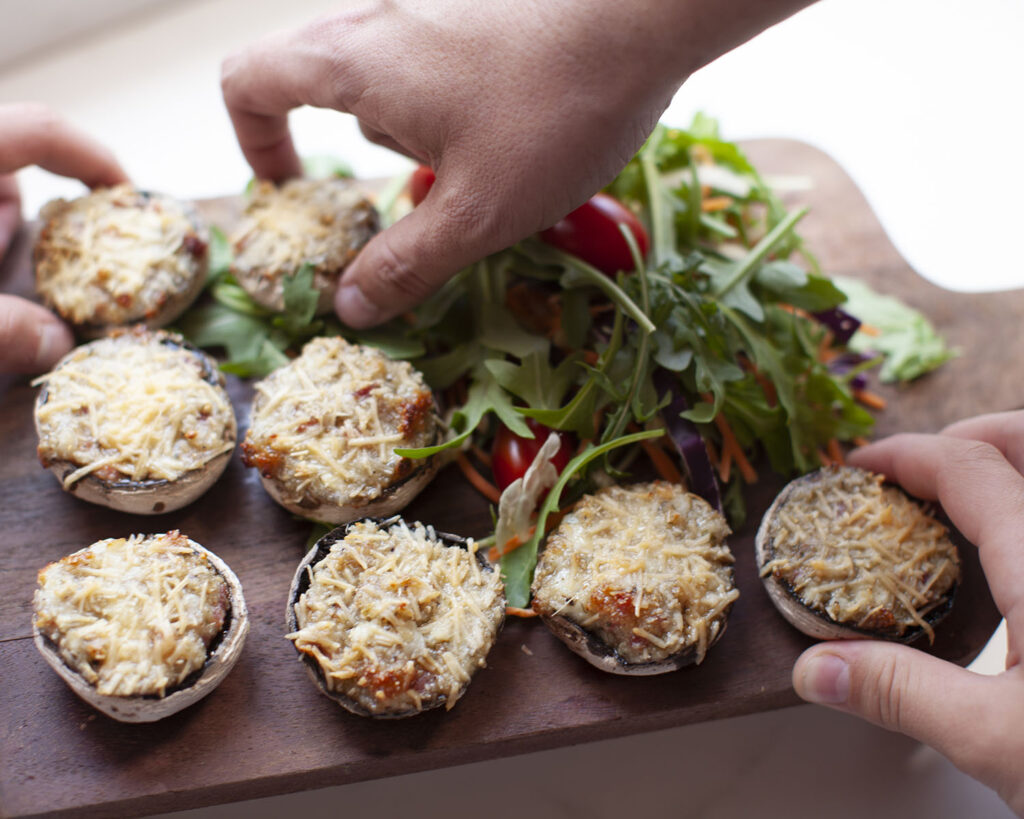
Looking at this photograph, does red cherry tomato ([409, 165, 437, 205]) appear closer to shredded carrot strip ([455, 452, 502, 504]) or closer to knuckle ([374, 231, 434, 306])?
knuckle ([374, 231, 434, 306])

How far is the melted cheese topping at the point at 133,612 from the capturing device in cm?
227

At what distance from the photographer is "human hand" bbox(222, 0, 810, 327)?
229 centimetres

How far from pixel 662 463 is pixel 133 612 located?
1.78 m

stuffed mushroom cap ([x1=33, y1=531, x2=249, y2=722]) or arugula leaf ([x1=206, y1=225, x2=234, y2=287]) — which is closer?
stuffed mushroom cap ([x1=33, y1=531, x2=249, y2=722])

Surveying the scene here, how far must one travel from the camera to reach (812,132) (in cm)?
511

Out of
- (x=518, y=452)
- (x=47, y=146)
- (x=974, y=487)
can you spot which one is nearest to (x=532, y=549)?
(x=518, y=452)

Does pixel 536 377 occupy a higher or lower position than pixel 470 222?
lower

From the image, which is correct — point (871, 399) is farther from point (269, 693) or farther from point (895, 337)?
point (269, 693)

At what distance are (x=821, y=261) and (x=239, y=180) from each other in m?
3.01

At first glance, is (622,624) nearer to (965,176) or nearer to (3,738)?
(3,738)

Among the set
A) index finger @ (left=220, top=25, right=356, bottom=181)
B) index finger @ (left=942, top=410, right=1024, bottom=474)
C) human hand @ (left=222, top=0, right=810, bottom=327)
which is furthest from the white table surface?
human hand @ (left=222, top=0, right=810, bottom=327)

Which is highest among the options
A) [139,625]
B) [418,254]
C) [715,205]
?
[715,205]

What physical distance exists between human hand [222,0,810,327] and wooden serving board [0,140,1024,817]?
0.86 metres

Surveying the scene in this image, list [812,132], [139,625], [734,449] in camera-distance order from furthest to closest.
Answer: [812,132] → [734,449] → [139,625]
